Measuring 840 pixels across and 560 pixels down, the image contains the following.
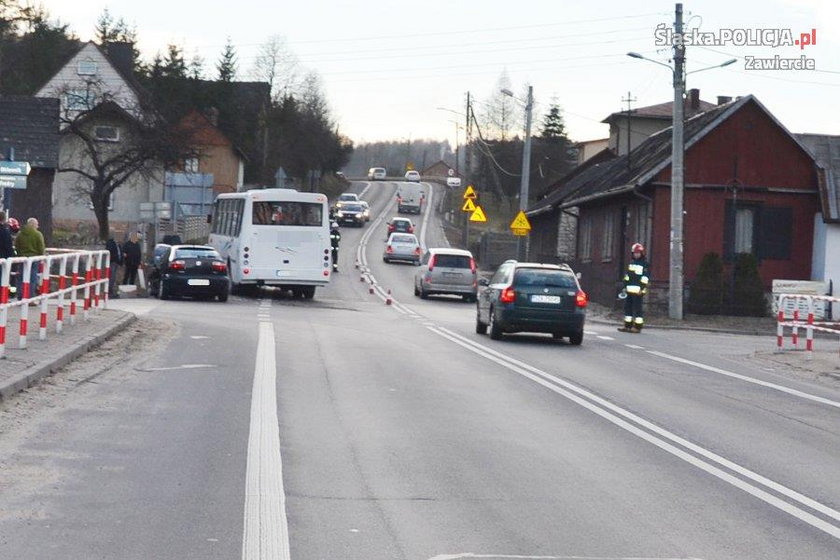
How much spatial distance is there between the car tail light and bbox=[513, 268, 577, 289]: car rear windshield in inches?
7.5

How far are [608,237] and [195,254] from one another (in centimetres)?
1672

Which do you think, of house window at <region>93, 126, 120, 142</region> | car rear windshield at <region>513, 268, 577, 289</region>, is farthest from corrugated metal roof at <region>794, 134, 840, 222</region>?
house window at <region>93, 126, 120, 142</region>

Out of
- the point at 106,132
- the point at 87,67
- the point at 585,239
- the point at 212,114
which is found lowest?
the point at 585,239

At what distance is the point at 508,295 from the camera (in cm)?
2452

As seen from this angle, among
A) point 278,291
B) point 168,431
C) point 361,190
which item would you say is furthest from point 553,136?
point 168,431

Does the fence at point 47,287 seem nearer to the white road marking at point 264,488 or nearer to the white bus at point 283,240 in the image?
the white road marking at point 264,488

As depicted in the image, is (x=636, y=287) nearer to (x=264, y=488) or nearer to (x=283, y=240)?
(x=283, y=240)

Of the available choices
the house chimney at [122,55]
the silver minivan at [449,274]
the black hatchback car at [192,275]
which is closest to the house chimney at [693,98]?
the silver minivan at [449,274]

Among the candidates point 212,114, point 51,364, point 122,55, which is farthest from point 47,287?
point 212,114

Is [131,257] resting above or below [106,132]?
below

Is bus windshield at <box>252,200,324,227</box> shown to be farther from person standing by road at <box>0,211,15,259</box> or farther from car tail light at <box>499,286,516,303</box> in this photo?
car tail light at <box>499,286,516,303</box>

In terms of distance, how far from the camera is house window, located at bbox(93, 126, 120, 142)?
237 feet

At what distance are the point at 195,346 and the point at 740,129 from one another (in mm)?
25805

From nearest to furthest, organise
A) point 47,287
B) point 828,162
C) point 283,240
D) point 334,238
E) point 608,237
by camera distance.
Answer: point 47,287 < point 283,240 < point 828,162 < point 608,237 < point 334,238
